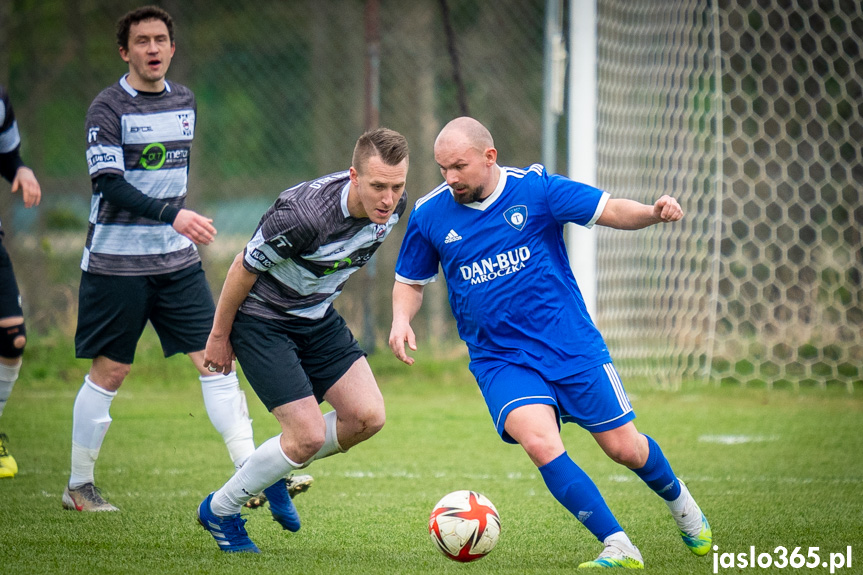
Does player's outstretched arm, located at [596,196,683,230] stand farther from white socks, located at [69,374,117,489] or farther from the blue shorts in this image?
white socks, located at [69,374,117,489]

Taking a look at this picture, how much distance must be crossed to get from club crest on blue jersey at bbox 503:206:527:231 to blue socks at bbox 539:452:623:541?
94 cm

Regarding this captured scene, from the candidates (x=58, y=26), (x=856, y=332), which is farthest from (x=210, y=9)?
(x=856, y=332)

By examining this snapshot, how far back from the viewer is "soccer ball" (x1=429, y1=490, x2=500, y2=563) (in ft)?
11.7

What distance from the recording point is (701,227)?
29.4 feet

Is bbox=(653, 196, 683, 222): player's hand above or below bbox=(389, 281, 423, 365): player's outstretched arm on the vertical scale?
above

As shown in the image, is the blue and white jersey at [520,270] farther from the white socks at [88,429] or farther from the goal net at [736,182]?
the goal net at [736,182]

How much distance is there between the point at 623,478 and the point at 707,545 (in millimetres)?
1691

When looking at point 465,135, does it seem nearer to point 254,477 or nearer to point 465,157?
point 465,157

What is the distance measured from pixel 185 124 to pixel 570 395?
2471 millimetres

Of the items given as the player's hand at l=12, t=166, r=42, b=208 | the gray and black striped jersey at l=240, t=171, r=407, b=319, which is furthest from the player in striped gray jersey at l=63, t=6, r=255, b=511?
the gray and black striped jersey at l=240, t=171, r=407, b=319

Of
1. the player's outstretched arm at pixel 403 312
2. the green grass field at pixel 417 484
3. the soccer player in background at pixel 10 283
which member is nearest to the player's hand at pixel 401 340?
the player's outstretched arm at pixel 403 312

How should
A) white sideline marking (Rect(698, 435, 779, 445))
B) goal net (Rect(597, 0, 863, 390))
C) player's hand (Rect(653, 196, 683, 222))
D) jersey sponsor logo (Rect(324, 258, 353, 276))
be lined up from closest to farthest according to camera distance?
player's hand (Rect(653, 196, 683, 222)) < jersey sponsor logo (Rect(324, 258, 353, 276)) < white sideline marking (Rect(698, 435, 779, 445)) < goal net (Rect(597, 0, 863, 390))

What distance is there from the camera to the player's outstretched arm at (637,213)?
351cm

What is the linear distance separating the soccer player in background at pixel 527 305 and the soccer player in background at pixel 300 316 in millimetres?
275
